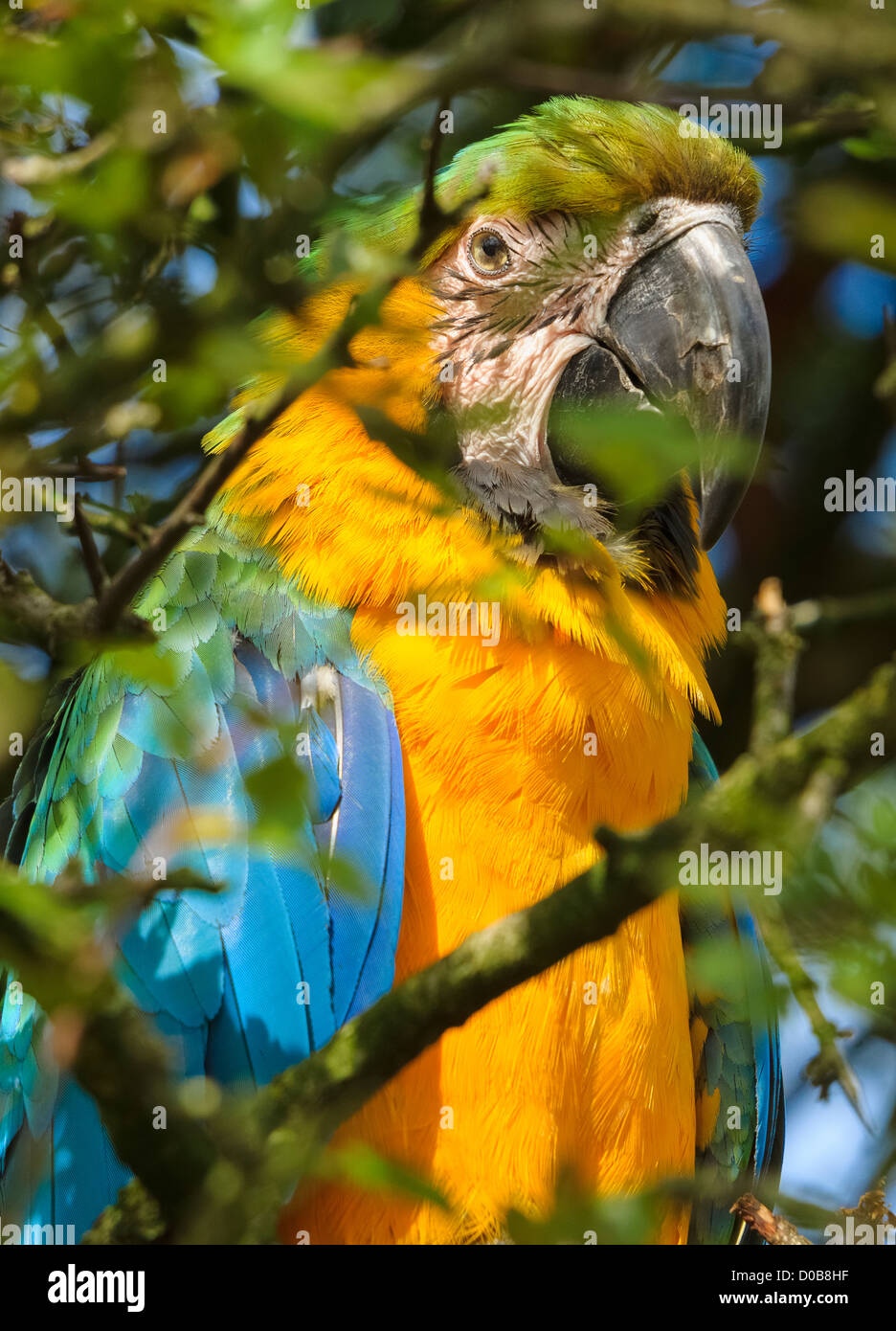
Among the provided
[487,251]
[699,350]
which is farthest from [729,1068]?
[487,251]

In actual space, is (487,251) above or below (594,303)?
above

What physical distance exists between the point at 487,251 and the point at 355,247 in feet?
5.04

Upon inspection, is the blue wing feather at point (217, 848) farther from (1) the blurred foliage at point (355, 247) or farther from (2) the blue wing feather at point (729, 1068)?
(2) the blue wing feather at point (729, 1068)

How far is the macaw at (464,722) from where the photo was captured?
2330mm

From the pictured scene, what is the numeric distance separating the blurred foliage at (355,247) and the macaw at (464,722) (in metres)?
0.19

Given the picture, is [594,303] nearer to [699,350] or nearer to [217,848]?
[699,350]

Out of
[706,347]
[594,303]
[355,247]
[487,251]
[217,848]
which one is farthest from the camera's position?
[487,251]

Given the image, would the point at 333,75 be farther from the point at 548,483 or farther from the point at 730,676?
the point at 730,676

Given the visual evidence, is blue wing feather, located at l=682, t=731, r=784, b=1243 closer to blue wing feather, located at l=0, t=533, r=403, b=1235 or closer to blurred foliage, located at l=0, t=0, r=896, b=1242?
blurred foliage, located at l=0, t=0, r=896, b=1242

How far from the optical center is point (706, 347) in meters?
2.67

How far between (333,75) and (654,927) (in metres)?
1.74

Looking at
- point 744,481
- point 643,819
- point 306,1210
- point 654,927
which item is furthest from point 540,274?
point 306,1210

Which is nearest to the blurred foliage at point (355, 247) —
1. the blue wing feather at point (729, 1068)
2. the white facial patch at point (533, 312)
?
Result: the white facial patch at point (533, 312)

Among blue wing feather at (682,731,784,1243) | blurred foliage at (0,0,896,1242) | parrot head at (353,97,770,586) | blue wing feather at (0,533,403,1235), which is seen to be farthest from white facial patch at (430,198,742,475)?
blue wing feather at (682,731,784,1243)
